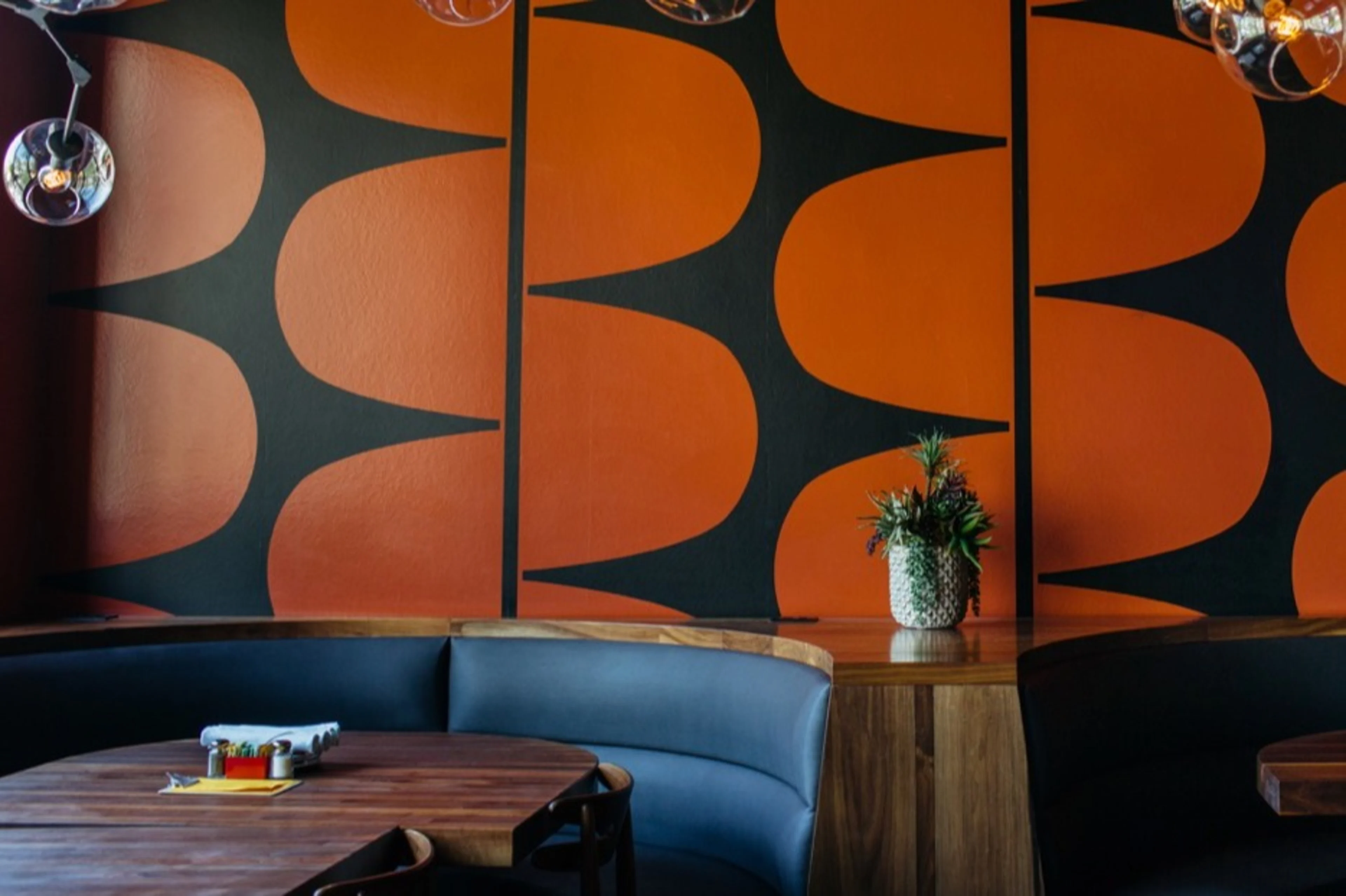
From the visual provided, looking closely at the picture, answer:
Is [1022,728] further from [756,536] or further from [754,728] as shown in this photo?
[756,536]

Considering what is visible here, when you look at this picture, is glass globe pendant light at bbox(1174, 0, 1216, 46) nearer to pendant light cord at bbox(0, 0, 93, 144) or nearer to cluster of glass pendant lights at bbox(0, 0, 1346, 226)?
cluster of glass pendant lights at bbox(0, 0, 1346, 226)

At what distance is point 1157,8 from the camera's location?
3697 mm

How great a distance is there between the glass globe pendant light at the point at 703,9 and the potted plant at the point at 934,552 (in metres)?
1.38

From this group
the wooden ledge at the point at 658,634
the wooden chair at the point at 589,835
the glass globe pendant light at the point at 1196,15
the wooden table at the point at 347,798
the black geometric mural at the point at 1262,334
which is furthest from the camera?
the black geometric mural at the point at 1262,334

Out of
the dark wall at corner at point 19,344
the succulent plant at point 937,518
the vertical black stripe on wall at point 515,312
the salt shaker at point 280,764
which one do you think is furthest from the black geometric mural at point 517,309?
the salt shaker at point 280,764

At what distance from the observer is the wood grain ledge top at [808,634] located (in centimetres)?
253

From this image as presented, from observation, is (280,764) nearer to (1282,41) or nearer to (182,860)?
(182,860)

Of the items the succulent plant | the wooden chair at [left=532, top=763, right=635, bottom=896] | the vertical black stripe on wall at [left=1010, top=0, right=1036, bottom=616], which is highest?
the vertical black stripe on wall at [left=1010, top=0, right=1036, bottom=616]

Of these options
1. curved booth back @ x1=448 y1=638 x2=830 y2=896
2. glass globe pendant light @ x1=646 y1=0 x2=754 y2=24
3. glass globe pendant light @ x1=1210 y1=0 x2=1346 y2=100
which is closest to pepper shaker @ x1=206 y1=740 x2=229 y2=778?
curved booth back @ x1=448 y1=638 x2=830 y2=896

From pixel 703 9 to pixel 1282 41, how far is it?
1048mm

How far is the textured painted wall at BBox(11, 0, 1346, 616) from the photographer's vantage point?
11.8 feet

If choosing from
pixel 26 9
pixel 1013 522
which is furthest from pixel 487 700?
pixel 26 9

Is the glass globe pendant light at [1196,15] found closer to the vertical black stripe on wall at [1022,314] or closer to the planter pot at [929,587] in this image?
the vertical black stripe on wall at [1022,314]

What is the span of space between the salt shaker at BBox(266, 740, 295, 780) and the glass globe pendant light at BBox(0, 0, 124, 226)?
1303 mm
